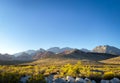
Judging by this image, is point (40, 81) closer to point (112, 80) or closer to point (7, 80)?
point (7, 80)

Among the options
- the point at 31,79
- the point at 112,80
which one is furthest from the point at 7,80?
the point at 112,80

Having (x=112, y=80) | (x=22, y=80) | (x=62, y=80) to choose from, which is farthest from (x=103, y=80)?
(x=22, y=80)

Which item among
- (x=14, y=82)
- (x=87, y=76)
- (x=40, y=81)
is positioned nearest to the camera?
(x=40, y=81)

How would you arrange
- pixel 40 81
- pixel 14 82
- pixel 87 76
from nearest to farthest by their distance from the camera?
pixel 40 81 < pixel 14 82 < pixel 87 76

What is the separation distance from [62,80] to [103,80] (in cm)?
337

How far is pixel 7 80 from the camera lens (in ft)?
58.0

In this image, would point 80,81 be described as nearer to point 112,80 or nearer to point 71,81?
point 71,81

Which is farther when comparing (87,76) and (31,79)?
(87,76)

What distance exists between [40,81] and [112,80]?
5.83 meters

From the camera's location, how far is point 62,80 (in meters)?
16.9

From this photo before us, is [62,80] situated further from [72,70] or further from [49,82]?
[72,70]

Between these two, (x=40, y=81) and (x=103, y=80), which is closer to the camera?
(x=40, y=81)

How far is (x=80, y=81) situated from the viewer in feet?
54.6

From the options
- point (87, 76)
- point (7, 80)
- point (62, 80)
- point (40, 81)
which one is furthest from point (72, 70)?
point (7, 80)
